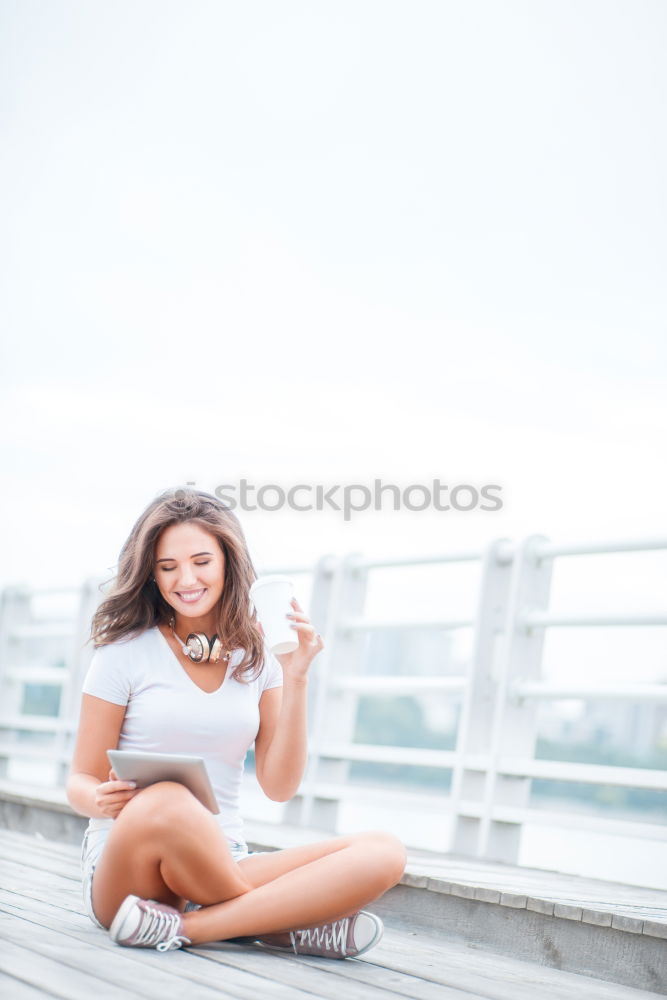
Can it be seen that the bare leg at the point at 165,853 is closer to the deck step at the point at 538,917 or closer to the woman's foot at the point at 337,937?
the woman's foot at the point at 337,937

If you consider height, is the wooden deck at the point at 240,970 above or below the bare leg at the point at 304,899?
below

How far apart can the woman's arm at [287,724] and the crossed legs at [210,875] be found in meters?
0.26

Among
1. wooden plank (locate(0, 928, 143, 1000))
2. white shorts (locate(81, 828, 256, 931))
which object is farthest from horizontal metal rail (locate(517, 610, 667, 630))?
wooden plank (locate(0, 928, 143, 1000))

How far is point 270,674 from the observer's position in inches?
108

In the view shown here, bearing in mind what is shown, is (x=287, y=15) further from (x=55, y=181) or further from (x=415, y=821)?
(x=415, y=821)

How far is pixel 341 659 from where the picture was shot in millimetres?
4863

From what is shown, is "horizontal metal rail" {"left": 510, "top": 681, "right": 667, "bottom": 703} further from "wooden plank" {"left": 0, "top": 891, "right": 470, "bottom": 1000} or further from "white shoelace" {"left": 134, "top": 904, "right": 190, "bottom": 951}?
"white shoelace" {"left": 134, "top": 904, "right": 190, "bottom": 951}

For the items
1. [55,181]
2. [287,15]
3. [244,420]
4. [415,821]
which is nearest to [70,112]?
[55,181]

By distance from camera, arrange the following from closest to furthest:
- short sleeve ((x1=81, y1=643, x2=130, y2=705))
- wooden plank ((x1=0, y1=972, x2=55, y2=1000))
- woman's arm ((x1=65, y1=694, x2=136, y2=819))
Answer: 1. wooden plank ((x1=0, y1=972, x2=55, y2=1000))
2. woman's arm ((x1=65, y1=694, x2=136, y2=819))
3. short sleeve ((x1=81, y1=643, x2=130, y2=705))

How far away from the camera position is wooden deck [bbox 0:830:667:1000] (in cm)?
189

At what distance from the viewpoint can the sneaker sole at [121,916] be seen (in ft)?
7.36

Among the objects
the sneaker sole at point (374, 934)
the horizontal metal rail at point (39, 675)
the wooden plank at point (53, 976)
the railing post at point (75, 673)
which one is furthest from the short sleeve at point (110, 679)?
the horizontal metal rail at point (39, 675)

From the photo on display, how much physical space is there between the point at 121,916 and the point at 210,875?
180 millimetres

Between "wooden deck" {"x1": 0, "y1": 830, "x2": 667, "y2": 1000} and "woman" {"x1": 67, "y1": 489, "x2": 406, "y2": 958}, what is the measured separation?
7cm
